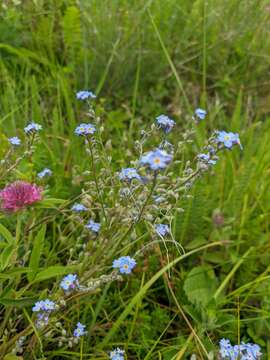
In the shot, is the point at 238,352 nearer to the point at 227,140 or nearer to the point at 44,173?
the point at 227,140

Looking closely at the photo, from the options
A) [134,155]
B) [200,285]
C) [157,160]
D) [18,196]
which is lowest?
[200,285]

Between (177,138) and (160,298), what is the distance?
819 millimetres

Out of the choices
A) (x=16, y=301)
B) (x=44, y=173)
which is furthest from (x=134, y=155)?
(x=16, y=301)

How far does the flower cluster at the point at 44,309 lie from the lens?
136 centimetres

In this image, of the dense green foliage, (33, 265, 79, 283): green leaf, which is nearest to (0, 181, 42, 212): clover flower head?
the dense green foliage

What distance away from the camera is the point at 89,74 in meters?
2.58

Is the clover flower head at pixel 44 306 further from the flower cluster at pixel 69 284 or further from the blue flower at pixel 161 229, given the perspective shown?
the blue flower at pixel 161 229

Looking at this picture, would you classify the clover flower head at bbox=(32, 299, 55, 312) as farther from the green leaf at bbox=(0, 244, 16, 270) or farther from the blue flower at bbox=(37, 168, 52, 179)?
the blue flower at bbox=(37, 168, 52, 179)

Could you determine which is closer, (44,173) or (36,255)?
(36,255)

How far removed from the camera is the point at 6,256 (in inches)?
49.0

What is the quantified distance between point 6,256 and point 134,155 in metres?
1.15

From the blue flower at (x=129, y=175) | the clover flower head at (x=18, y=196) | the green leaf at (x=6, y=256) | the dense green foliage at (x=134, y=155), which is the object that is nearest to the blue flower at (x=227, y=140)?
the blue flower at (x=129, y=175)

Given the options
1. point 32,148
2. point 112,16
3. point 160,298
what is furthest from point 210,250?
point 112,16

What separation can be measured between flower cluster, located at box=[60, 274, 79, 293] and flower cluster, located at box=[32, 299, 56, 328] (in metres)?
0.05
